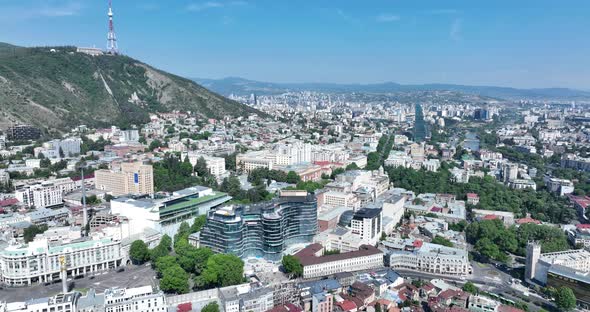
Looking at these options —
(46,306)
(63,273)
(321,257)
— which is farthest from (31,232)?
(321,257)

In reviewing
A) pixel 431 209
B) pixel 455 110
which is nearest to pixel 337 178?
pixel 431 209

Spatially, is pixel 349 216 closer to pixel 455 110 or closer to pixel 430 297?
pixel 430 297

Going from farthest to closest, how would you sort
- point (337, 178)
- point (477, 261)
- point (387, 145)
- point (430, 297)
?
1. point (387, 145)
2. point (337, 178)
3. point (477, 261)
4. point (430, 297)

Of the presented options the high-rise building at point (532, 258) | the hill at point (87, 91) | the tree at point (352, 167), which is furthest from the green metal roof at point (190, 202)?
the hill at point (87, 91)

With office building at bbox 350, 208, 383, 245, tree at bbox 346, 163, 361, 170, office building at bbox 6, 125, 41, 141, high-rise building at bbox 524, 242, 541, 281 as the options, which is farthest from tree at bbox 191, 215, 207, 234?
office building at bbox 6, 125, 41, 141

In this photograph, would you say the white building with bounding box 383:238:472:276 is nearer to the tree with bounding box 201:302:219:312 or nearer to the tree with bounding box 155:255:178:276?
the tree with bounding box 201:302:219:312

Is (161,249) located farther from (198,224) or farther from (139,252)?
(198,224)

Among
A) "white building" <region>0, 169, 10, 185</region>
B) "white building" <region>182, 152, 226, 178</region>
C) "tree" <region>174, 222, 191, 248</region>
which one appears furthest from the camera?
"white building" <region>182, 152, 226, 178</region>
